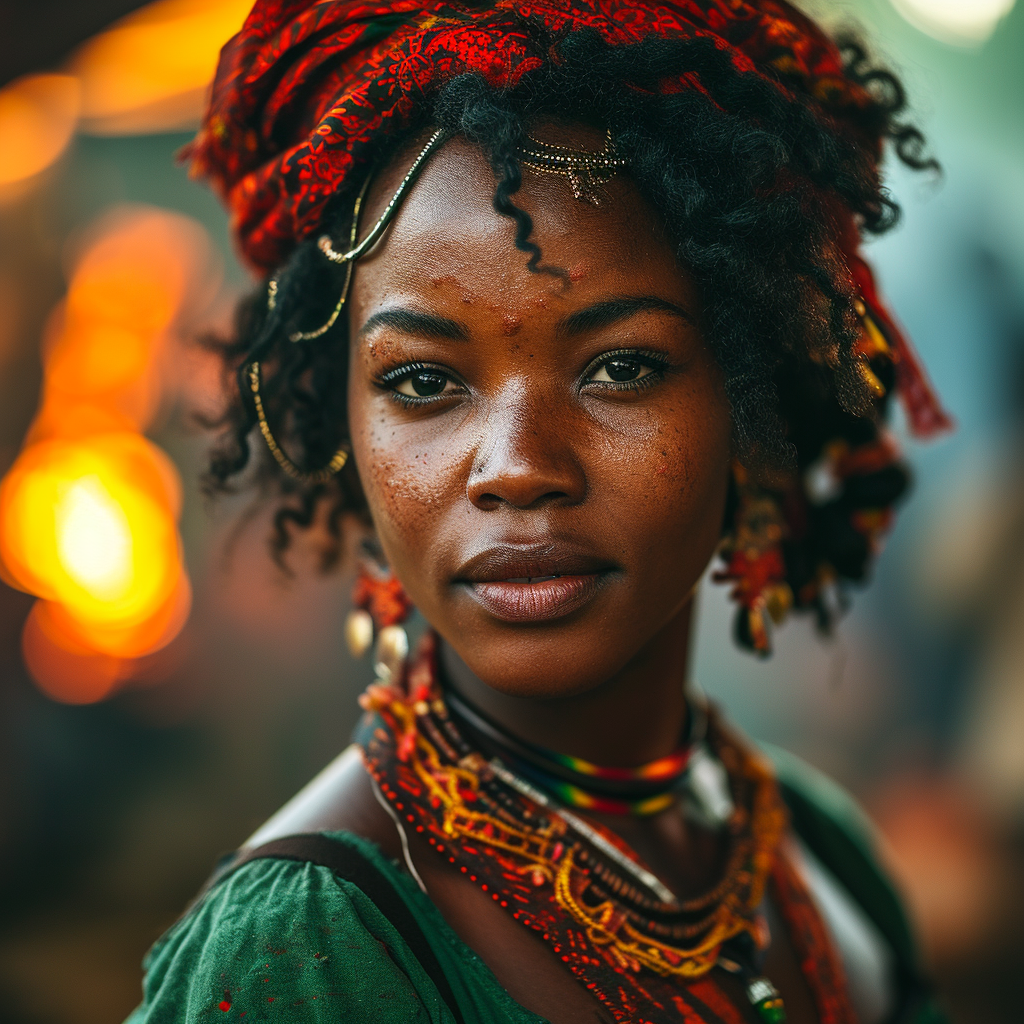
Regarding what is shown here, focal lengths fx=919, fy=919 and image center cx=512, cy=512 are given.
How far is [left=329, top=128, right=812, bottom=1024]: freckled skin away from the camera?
45.6 inches

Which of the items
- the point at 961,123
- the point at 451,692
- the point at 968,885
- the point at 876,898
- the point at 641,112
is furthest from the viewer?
the point at 961,123

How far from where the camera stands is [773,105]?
3.92 feet

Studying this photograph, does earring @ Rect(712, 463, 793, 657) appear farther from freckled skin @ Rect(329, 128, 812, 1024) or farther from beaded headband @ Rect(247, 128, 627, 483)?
beaded headband @ Rect(247, 128, 627, 483)

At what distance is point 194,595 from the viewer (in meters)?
4.31

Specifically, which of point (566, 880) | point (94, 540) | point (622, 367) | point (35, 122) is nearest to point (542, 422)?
point (622, 367)

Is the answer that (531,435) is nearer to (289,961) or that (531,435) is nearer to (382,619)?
(382,619)

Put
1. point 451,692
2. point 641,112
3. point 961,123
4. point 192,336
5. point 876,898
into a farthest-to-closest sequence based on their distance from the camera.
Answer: point 961,123, point 876,898, point 192,336, point 451,692, point 641,112

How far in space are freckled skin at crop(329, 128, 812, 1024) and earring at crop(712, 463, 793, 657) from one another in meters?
0.29

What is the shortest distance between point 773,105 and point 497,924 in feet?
3.75

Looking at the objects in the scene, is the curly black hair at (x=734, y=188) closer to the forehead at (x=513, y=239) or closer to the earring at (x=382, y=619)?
the forehead at (x=513, y=239)

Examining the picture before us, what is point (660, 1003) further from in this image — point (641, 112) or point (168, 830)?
point (168, 830)

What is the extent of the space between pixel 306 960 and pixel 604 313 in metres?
0.85

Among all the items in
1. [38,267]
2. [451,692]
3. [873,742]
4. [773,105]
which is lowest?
[873,742]

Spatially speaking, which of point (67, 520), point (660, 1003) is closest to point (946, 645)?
point (660, 1003)
